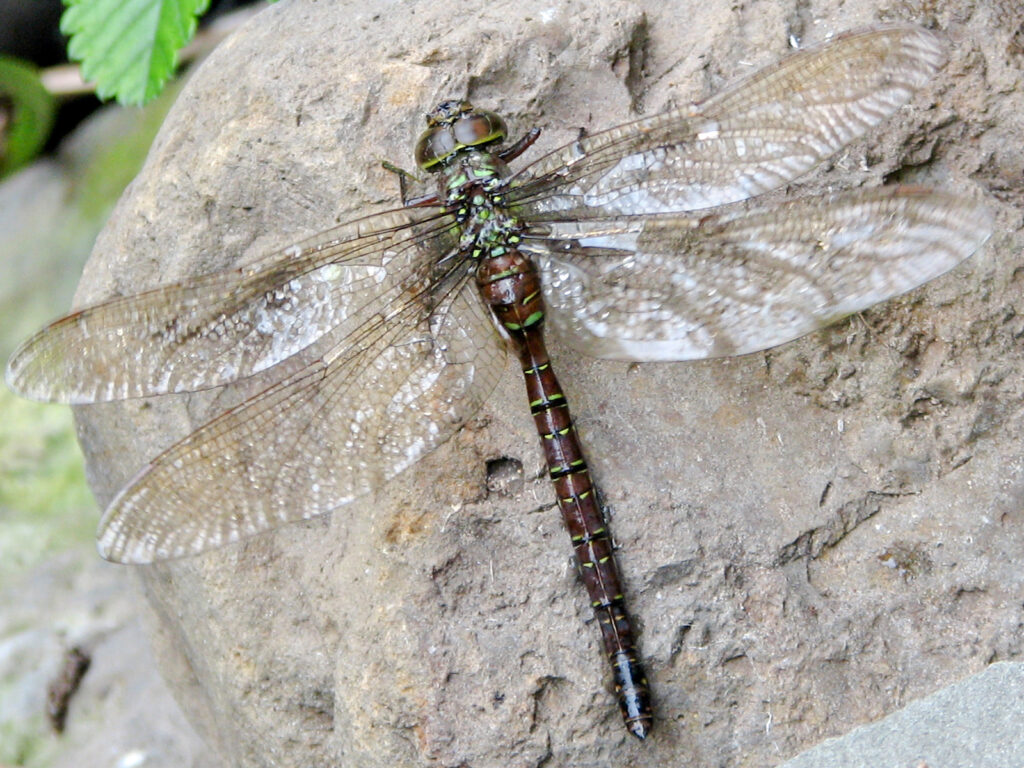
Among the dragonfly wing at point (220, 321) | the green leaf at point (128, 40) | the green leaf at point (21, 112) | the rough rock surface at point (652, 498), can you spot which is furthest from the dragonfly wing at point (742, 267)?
the green leaf at point (21, 112)

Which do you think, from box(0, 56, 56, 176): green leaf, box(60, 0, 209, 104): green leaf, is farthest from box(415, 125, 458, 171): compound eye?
box(0, 56, 56, 176): green leaf

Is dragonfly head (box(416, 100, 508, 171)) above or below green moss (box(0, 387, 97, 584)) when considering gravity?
below

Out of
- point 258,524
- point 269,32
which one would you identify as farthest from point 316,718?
point 269,32

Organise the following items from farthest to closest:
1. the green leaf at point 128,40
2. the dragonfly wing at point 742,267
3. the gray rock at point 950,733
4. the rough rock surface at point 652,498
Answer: the green leaf at point 128,40 < the rough rock surface at point 652,498 < the gray rock at point 950,733 < the dragonfly wing at point 742,267

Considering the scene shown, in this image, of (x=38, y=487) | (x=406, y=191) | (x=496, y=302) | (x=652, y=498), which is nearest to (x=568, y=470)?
(x=652, y=498)

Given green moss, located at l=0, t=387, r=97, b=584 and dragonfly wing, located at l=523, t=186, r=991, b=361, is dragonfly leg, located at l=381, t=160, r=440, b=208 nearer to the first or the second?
dragonfly wing, located at l=523, t=186, r=991, b=361

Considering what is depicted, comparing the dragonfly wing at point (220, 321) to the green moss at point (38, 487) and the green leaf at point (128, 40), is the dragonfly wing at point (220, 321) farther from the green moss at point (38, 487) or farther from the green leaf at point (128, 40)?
the green moss at point (38, 487)

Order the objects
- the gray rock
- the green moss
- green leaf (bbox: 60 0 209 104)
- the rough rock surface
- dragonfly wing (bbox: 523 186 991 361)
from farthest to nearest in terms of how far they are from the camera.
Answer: the green moss → green leaf (bbox: 60 0 209 104) → the rough rock surface → the gray rock → dragonfly wing (bbox: 523 186 991 361)

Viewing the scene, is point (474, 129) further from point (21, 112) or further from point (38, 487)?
point (21, 112)
